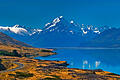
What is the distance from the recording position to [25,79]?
7381 cm

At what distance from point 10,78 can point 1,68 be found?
89.8ft

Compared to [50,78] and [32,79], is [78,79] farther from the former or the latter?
[32,79]

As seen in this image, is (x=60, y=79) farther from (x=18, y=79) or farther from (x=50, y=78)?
(x=18, y=79)

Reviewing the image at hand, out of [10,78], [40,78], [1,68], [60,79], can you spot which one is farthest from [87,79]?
[1,68]

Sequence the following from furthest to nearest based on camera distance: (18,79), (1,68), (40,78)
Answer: (1,68), (40,78), (18,79)

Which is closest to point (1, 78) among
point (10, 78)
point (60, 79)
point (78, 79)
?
point (10, 78)

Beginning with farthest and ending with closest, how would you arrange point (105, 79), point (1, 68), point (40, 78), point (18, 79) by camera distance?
1. point (1, 68)
2. point (105, 79)
3. point (40, 78)
4. point (18, 79)

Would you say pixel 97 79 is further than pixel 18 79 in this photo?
Yes

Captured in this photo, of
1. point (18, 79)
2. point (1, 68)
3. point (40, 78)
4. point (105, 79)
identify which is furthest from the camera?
point (1, 68)

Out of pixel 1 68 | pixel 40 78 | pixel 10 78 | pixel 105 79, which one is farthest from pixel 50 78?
pixel 1 68

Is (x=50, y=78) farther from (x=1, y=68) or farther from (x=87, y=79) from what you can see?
(x=1, y=68)

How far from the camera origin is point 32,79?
75000mm

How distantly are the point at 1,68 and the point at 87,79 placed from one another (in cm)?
4196

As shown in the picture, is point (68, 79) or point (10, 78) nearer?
point (10, 78)
